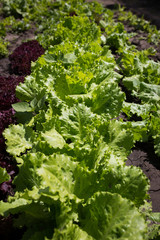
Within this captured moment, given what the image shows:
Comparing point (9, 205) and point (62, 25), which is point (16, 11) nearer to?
point (62, 25)

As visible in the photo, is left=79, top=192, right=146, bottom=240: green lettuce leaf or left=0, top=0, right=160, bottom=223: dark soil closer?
left=79, top=192, right=146, bottom=240: green lettuce leaf

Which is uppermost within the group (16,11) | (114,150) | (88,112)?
(88,112)

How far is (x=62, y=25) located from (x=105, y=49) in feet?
5.21

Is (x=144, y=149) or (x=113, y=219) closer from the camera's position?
(x=113, y=219)

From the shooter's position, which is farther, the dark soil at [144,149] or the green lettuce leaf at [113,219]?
the dark soil at [144,149]

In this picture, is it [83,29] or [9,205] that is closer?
[9,205]

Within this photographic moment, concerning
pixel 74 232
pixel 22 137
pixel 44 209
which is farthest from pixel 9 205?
pixel 22 137

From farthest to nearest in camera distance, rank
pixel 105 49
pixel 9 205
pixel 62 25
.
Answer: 1. pixel 62 25
2. pixel 105 49
3. pixel 9 205

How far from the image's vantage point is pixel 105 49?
432cm

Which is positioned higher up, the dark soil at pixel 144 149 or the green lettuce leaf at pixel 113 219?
the green lettuce leaf at pixel 113 219

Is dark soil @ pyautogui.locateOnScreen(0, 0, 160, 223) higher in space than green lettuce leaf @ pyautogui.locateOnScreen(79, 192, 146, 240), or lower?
lower

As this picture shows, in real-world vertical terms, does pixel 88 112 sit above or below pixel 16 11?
above

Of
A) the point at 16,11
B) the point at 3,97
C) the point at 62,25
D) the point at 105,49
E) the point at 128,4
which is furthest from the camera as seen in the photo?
the point at 128,4

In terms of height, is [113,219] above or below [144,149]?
above
